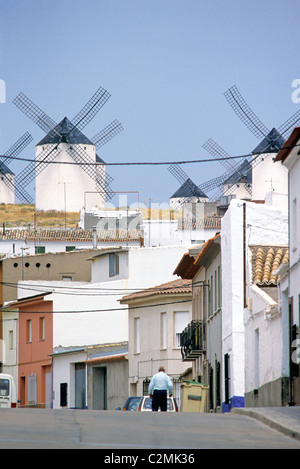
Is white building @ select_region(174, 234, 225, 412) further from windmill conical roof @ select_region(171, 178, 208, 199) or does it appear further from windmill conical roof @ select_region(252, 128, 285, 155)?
windmill conical roof @ select_region(171, 178, 208, 199)

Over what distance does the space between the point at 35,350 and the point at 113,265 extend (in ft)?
22.6

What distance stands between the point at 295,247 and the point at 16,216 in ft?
380

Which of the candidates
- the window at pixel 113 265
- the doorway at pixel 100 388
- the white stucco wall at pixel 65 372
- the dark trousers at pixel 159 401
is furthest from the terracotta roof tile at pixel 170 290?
the dark trousers at pixel 159 401

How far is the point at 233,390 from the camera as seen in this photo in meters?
33.6

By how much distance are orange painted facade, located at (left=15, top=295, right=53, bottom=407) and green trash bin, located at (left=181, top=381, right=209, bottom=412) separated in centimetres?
2183

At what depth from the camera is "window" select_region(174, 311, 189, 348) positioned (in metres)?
49.1

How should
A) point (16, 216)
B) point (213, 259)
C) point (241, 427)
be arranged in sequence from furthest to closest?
point (16, 216), point (213, 259), point (241, 427)

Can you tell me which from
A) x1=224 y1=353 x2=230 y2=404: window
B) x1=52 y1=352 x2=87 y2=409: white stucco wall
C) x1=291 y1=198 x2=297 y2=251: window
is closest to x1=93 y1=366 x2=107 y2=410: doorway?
x1=52 y1=352 x2=87 y2=409: white stucco wall

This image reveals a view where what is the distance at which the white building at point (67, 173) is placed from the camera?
129875 millimetres

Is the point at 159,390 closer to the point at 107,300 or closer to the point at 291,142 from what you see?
the point at 291,142

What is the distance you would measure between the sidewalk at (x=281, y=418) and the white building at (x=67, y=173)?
108346mm

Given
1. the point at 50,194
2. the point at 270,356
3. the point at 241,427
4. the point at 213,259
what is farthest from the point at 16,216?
the point at 241,427
